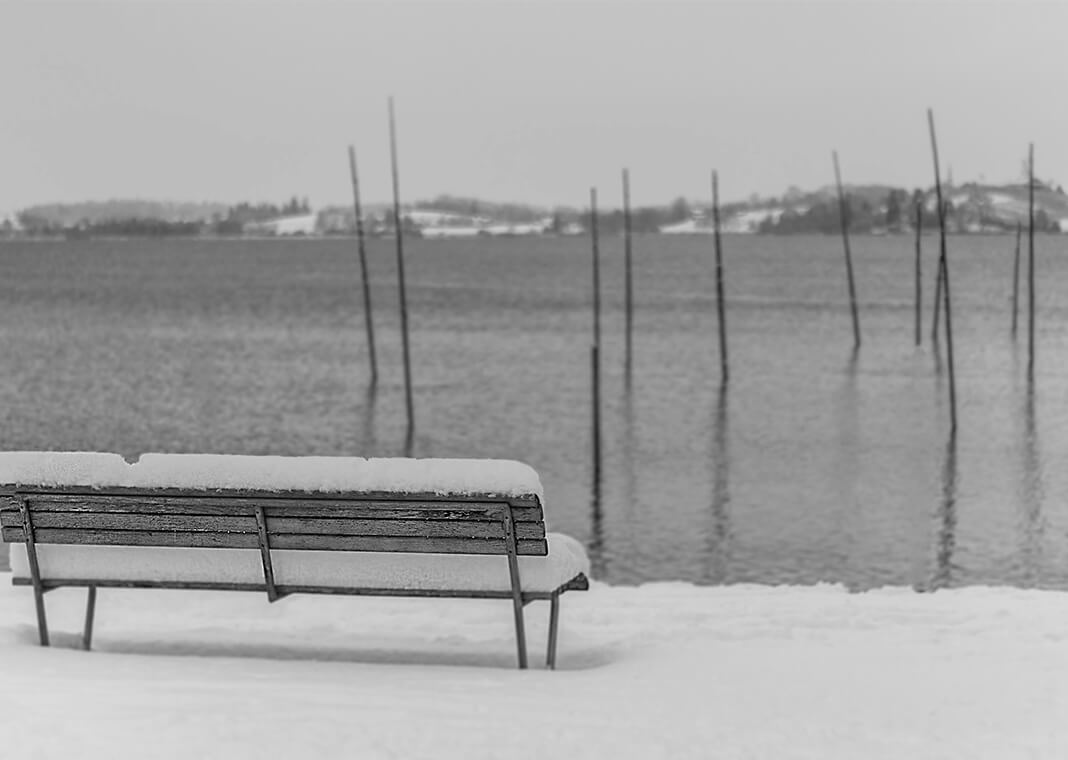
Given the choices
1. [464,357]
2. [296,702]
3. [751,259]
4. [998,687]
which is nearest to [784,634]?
[998,687]

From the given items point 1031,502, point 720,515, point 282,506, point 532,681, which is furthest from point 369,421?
point 532,681

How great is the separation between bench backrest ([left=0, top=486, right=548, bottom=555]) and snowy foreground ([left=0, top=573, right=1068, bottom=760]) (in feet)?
1.87

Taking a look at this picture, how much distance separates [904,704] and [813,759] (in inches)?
39.3

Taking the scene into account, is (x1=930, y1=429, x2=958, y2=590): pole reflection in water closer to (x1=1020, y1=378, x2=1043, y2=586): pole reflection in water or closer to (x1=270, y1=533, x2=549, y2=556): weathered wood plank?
(x1=1020, y1=378, x2=1043, y2=586): pole reflection in water

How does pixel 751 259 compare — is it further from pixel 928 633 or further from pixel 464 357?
pixel 928 633

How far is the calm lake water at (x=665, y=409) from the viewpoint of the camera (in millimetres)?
20734

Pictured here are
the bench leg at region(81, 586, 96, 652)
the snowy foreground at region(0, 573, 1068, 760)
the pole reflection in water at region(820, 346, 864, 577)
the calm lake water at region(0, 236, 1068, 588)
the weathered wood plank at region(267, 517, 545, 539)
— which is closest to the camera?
the snowy foreground at region(0, 573, 1068, 760)

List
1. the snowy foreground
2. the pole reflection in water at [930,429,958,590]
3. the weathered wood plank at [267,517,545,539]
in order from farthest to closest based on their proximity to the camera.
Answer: the pole reflection in water at [930,429,958,590]
the weathered wood plank at [267,517,545,539]
the snowy foreground

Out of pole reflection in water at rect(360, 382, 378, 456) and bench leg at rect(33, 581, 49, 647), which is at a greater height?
bench leg at rect(33, 581, 49, 647)

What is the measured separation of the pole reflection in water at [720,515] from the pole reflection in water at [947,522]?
2442mm

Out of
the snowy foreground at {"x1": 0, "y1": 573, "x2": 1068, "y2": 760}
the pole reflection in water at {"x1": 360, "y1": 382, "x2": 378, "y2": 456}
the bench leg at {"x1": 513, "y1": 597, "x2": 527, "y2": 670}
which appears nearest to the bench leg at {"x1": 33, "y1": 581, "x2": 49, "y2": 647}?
the snowy foreground at {"x1": 0, "y1": 573, "x2": 1068, "y2": 760}

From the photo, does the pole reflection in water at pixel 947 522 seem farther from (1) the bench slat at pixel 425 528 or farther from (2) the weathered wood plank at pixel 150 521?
(2) the weathered wood plank at pixel 150 521

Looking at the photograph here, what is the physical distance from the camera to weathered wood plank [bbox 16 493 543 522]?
7.33m

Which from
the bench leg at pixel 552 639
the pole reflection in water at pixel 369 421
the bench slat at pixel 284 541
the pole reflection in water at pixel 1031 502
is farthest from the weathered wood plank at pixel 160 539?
the pole reflection in water at pixel 369 421
